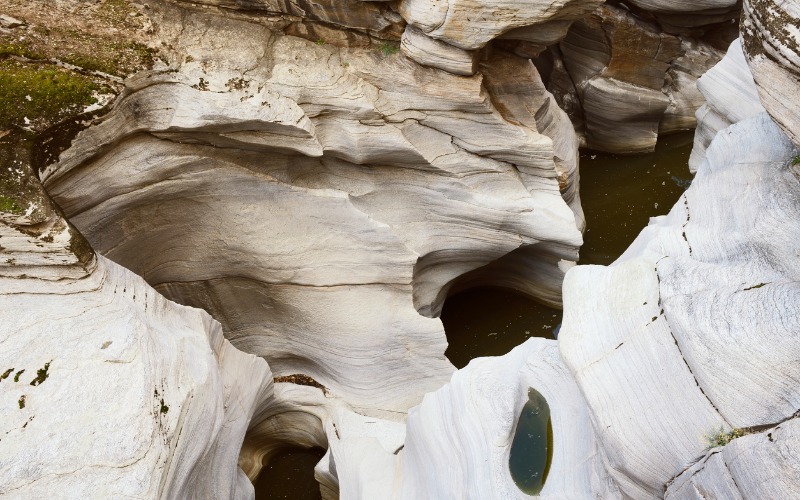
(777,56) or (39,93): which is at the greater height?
(777,56)

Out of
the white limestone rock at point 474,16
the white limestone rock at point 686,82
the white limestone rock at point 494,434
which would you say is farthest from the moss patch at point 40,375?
the white limestone rock at point 686,82

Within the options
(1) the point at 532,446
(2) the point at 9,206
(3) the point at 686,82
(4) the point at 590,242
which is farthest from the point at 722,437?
(3) the point at 686,82

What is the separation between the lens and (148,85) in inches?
248

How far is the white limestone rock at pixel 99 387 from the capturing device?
4477 millimetres

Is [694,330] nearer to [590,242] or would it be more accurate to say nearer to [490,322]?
[490,322]

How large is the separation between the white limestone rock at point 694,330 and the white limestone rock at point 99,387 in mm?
2675

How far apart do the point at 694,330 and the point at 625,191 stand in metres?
6.48

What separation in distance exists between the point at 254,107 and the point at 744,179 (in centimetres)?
408

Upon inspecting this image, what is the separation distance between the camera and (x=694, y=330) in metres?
4.28

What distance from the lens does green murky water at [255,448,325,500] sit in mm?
7109

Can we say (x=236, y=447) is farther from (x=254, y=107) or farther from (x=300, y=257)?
(x=254, y=107)

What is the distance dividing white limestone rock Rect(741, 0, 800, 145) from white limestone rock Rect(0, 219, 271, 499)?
4.20 m

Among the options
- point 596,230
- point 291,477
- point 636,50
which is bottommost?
point 291,477

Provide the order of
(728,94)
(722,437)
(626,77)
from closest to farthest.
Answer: (722,437), (728,94), (626,77)
